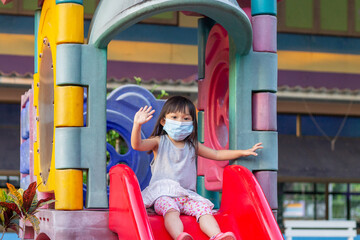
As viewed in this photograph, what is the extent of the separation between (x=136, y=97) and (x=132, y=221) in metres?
2.85

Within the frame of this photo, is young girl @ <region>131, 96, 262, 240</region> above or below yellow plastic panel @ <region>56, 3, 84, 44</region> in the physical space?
below

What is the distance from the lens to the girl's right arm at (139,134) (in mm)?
3945

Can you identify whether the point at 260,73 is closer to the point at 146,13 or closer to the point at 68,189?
the point at 146,13

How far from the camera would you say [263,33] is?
443 centimetres

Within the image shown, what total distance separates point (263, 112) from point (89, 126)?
117cm

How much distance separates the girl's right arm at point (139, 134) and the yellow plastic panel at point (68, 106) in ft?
1.15

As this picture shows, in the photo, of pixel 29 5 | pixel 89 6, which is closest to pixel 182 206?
pixel 89 6

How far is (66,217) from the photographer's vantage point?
3.90 metres

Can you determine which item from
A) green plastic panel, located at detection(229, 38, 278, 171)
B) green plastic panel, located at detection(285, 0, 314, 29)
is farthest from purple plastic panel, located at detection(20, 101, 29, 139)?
green plastic panel, located at detection(285, 0, 314, 29)

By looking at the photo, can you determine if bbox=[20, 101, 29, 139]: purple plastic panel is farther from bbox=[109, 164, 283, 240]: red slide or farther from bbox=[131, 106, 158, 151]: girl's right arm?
bbox=[109, 164, 283, 240]: red slide

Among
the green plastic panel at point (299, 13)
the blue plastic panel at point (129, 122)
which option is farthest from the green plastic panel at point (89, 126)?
the green plastic panel at point (299, 13)

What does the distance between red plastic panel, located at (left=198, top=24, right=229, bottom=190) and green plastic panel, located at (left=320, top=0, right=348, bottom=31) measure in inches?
384

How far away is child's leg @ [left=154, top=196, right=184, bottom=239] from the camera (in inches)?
151

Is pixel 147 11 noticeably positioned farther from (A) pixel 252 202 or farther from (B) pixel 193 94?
(B) pixel 193 94
